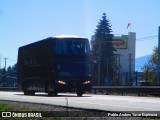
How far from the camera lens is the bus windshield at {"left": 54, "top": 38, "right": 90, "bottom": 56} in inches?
1129

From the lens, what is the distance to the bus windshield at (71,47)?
28.7 m

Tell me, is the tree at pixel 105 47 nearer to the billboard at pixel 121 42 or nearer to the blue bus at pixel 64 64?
the billboard at pixel 121 42

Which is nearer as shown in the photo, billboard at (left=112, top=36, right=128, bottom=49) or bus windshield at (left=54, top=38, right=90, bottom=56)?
bus windshield at (left=54, top=38, right=90, bottom=56)

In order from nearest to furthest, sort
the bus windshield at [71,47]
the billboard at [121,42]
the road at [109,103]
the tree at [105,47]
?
the road at [109,103] < the bus windshield at [71,47] < the tree at [105,47] < the billboard at [121,42]

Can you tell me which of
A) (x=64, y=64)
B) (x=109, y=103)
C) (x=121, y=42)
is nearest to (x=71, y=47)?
(x=64, y=64)

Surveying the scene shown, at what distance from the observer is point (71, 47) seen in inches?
1134

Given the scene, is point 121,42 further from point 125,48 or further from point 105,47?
point 105,47

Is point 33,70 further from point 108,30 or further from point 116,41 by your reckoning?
point 116,41

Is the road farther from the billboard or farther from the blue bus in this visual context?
the billboard

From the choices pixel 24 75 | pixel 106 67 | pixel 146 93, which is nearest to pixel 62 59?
pixel 24 75

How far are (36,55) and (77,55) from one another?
3.81 meters

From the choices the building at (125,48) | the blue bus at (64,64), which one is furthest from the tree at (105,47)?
the blue bus at (64,64)

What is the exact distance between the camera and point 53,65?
2892 centimetres

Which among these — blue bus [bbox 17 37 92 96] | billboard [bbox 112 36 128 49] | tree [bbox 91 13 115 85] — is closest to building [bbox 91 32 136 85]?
billboard [bbox 112 36 128 49]
